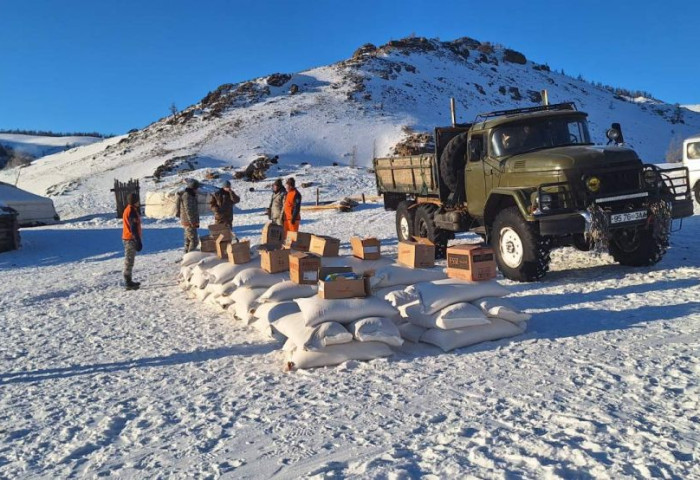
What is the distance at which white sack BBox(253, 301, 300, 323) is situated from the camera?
19.2ft

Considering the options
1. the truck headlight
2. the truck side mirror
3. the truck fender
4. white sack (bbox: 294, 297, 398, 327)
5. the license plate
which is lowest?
white sack (bbox: 294, 297, 398, 327)

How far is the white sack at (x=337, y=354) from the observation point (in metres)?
4.98

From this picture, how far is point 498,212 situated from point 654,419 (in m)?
5.62

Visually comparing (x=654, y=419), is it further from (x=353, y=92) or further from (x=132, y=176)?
(x=353, y=92)

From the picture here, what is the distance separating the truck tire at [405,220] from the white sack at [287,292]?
218 inches

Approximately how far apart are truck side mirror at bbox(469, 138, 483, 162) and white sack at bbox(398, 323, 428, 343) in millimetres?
4365

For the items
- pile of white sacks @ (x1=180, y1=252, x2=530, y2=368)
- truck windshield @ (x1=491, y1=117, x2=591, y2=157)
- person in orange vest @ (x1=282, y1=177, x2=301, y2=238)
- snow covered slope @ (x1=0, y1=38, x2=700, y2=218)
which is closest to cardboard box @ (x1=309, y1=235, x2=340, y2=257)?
pile of white sacks @ (x1=180, y1=252, x2=530, y2=368)

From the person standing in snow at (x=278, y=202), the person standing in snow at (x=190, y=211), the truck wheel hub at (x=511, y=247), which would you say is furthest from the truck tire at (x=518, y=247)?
the person standing in snow at (x=190, y=211)

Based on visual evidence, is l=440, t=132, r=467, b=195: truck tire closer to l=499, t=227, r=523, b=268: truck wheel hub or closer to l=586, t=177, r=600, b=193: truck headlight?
→ l=499, t=227, r=523, b=268: truck wheel hub

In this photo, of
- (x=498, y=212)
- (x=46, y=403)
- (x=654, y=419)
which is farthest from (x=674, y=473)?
(x=498, y=212)

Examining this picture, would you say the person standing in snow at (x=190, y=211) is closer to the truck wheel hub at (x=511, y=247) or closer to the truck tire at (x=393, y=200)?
the truck tire at (x=393, y=200)

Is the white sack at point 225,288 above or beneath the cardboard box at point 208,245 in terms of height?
beneath

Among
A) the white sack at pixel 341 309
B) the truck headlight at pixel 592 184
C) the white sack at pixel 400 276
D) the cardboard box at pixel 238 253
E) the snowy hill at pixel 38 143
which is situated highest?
the snowy hill at pixel 38 143

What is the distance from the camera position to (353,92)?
61062 mm
